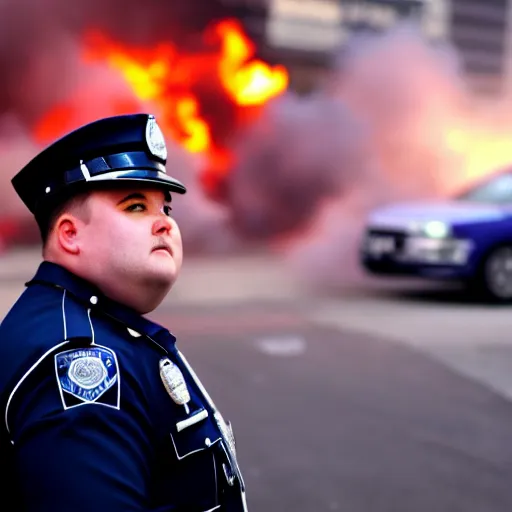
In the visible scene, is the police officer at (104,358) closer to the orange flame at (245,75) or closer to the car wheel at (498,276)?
the car wheel at (498,276)

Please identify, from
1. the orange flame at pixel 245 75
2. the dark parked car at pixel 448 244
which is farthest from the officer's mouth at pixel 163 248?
the orange flame at pixel 245 75

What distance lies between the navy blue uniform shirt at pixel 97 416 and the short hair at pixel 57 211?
2.9 inches

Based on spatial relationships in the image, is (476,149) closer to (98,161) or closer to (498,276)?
(498,276)

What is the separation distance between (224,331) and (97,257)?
648 cm

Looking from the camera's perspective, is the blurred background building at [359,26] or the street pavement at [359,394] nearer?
the street pavement at [359,394]

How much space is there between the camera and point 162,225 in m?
1.52

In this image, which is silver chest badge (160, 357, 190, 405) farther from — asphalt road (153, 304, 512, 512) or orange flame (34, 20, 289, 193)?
orange flame (34, 20, 289, 193)

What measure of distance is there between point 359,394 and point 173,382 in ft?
13.8

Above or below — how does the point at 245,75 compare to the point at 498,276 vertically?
above

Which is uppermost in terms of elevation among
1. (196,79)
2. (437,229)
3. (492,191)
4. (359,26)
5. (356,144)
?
(359,26)

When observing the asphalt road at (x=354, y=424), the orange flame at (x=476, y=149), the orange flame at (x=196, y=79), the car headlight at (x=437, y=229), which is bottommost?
the asphalt road at (x=354, y=424)

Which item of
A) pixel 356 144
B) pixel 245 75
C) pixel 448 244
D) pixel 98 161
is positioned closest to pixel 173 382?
pixel 98 161

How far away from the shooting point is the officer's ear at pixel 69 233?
1484mm

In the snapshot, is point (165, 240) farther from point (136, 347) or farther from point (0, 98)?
point (0, 98)
